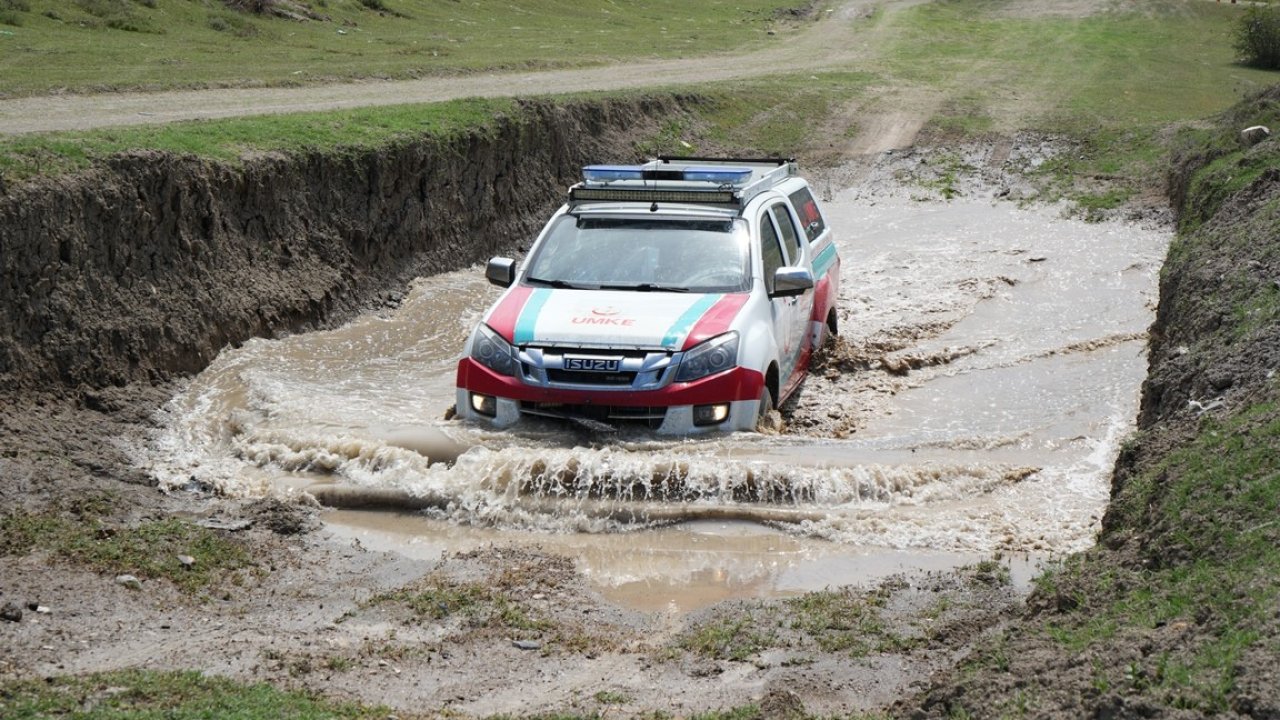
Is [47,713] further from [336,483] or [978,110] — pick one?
[978,110]

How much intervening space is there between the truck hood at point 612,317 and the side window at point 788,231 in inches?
60.5

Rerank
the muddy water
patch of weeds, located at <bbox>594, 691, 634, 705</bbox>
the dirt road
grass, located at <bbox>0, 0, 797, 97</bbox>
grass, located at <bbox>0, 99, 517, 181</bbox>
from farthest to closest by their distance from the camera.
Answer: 1. grass, located at <bbox>0, 0, 797, 97</bbox>
2. the dirt road
3. grass, located at <bbox>0, 99, 517, 181</bbox>
4. the muddy water
5. patch of weeds, located at <bbox>594, 691, 634, 705</bbox>

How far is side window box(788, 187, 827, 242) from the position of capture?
1302 centimetres

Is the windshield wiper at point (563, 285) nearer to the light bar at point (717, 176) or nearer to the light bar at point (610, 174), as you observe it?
the light bar at point (610, 174)

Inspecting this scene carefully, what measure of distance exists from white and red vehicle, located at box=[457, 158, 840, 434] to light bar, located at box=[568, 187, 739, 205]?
1 centimetres

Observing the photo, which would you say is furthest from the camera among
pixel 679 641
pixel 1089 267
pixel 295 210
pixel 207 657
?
pixel 1089 267

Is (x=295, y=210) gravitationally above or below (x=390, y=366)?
above

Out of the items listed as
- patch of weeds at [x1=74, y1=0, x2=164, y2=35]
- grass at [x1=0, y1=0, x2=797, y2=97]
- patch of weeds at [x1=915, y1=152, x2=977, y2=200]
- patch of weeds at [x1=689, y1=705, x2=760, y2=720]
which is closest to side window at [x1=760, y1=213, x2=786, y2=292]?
patch of weeds at [x1=689, y1=705, x2=760, y2=720]

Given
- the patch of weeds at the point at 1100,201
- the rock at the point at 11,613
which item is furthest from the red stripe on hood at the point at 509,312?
the patch of weeds at the point at 1100,201

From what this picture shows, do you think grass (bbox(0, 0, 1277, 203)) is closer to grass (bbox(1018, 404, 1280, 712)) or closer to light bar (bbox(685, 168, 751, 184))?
light bar (bbox(685, 168, 751, 184))

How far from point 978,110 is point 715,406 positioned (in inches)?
734

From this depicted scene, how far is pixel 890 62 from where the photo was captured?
111ft

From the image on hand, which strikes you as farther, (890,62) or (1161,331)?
(890,62)

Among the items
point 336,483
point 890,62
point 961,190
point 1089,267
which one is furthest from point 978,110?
point 336,483
